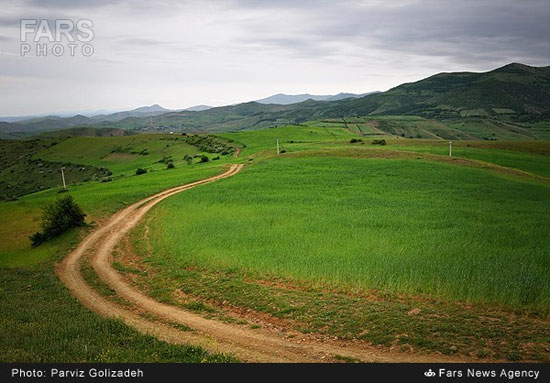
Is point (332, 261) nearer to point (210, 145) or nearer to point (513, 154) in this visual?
point (513, 154)

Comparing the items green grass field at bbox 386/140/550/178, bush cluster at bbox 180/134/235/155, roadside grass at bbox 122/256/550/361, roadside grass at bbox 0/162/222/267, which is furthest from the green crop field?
bush cluster at bbox 180/134/235/155

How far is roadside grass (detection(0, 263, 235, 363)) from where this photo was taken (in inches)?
413

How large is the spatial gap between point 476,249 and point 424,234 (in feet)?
12.6

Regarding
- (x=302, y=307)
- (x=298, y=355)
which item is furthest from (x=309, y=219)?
(x=298, y=355)

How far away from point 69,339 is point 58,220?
2232 centimetres

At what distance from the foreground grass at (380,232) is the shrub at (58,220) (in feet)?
23.8

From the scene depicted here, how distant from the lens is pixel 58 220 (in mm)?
30500

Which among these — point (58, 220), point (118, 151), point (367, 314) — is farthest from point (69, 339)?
point (118, 151)

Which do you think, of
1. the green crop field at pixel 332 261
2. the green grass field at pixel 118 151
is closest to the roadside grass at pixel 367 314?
the green crop field at pixel 332 261

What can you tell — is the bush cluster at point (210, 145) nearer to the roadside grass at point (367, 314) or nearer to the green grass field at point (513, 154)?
the green grass field at point (513, 154)

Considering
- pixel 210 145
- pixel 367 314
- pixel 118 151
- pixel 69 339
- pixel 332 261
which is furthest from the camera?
pixel 118 151

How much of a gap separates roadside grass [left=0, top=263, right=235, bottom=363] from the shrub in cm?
1472

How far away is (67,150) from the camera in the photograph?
453 ft

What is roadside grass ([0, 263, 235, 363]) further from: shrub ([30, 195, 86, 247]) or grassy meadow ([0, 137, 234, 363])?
shrub ([30, 195, 86, 247])
